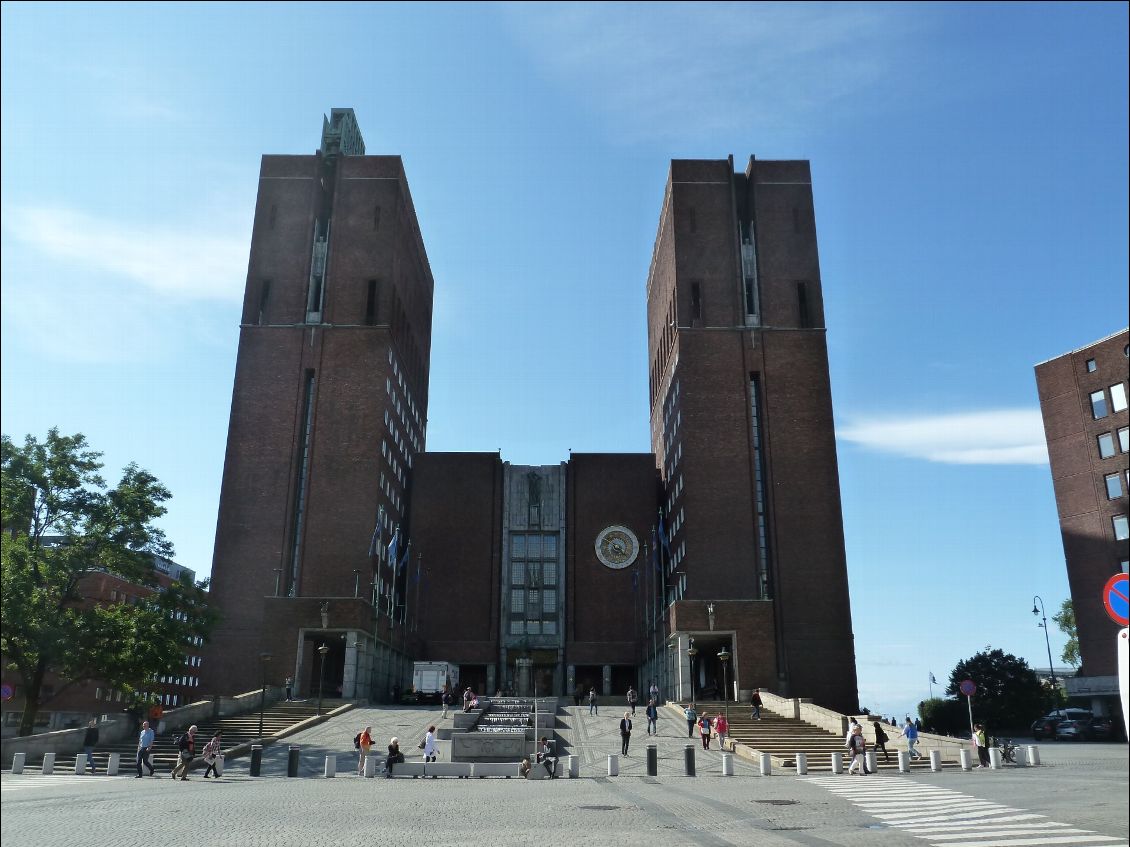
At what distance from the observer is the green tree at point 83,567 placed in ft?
123

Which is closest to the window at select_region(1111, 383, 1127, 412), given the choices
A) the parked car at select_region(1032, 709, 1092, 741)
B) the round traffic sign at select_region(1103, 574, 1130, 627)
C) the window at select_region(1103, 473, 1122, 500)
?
the window at select_region(1103, 473, 1122, 500)

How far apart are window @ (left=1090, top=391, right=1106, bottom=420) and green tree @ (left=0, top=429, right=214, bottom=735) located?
62997mm

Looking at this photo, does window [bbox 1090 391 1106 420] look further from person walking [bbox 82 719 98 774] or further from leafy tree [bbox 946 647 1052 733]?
person walking [bbox 82 719 98 774]

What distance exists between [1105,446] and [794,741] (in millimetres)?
43338

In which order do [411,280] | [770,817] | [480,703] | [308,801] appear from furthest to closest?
[411,280] < [480,703] < [308,801] < [770,817]

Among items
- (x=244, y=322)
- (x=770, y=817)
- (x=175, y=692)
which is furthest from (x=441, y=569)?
(x=770, y=817)

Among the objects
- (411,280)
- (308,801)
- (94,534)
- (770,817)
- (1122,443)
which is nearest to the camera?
(770,817)

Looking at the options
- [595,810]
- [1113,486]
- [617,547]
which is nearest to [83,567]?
[595,810]

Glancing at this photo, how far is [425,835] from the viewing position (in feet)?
51.2

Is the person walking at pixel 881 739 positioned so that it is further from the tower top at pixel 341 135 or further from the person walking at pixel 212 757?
the tower top at pixel 341 135

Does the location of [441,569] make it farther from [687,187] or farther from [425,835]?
[425,835]

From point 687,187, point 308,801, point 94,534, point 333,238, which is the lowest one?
point 308,801

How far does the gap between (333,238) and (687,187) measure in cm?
2824

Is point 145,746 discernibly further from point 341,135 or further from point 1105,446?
point 1105,446
